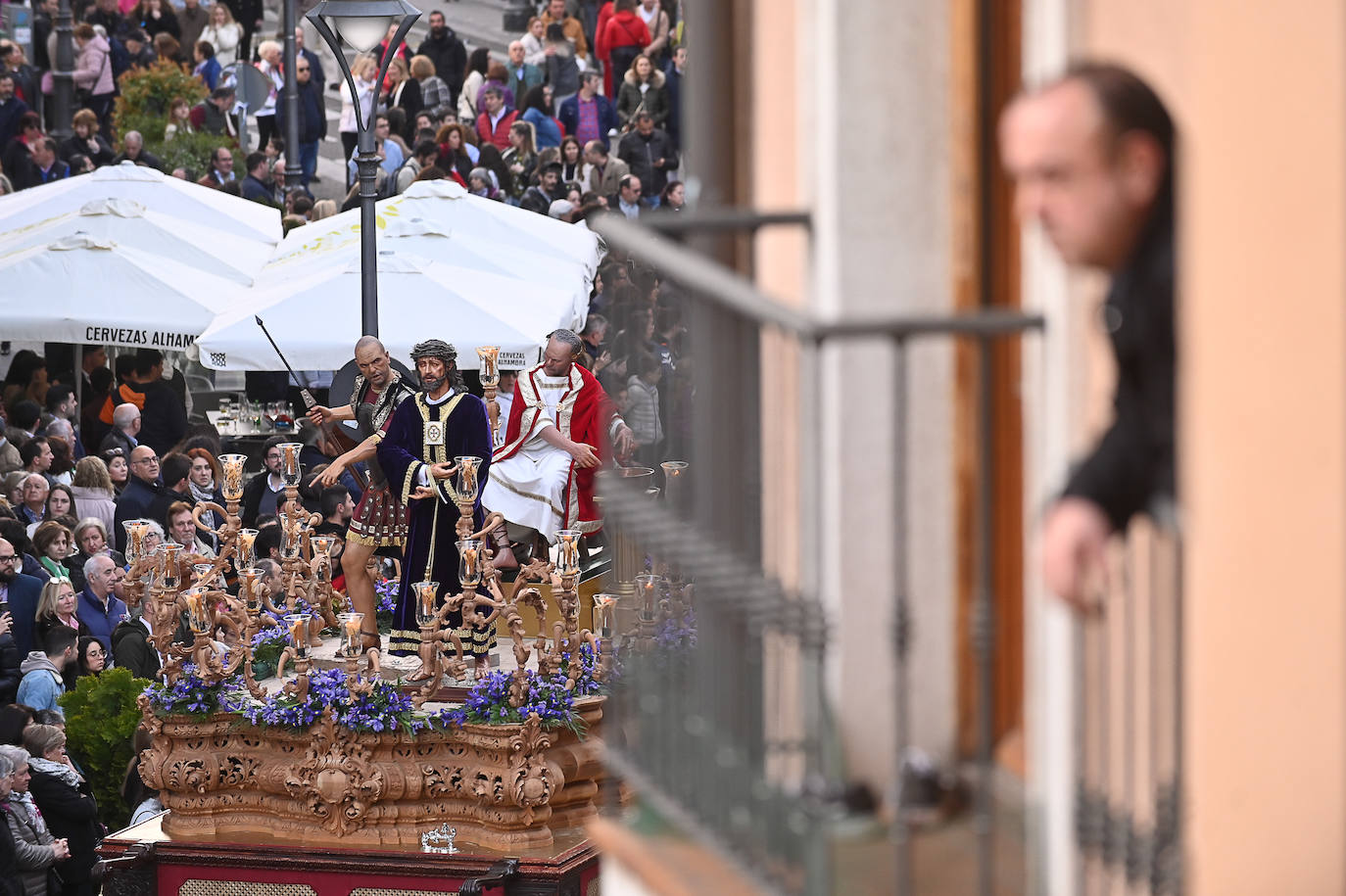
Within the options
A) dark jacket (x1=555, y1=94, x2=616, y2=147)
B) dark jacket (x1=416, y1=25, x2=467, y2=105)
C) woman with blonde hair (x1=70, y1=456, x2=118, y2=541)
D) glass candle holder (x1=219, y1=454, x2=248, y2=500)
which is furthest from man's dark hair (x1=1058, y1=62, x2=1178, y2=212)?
dark jacket (x1=416, y1=25, x2=467, y2=105)

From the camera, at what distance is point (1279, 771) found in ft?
8.96

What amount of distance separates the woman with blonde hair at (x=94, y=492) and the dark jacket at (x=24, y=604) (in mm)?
2576

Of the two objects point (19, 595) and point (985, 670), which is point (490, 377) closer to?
point (19, 595)

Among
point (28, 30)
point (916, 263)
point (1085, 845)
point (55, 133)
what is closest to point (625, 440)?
point (916, 263)

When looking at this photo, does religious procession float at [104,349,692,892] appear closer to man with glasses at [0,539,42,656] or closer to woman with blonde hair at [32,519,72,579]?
man with glasses at [0,539,42,656]

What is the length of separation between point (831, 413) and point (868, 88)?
590 mm

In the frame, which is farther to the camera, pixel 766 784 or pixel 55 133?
pixel 55 133

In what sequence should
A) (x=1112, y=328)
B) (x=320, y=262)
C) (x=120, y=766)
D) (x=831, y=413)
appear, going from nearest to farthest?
(x=1112, y=328), (x=831, y=413), (x=120, y=766), (x=320, y=262)

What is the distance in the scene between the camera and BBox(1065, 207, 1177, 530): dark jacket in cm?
292

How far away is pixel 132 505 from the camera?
588 inches

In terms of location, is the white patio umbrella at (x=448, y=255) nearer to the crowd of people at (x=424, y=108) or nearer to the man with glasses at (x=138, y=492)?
the crowd of people at (x=424, y=108)

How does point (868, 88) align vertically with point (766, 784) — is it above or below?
above

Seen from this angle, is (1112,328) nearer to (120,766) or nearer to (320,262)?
(120,766)

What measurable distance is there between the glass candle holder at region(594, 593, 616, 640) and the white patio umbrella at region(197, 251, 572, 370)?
6.00 metres
